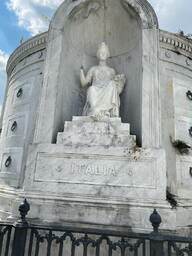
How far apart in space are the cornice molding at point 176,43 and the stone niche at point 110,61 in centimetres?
125

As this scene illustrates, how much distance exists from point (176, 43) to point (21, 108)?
513 cm

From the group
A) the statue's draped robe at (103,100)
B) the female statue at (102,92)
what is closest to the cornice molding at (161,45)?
the female statue at (102,92)

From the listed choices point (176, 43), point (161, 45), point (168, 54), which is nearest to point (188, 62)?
point (176, 43)

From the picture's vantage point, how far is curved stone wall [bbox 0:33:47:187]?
6.73 meters

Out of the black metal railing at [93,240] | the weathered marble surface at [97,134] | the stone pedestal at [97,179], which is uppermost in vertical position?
the weathered marble surface at [97,134]

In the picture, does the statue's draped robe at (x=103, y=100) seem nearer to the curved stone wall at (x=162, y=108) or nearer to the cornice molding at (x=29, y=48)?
the curved stone wall at (x=162, y=108)

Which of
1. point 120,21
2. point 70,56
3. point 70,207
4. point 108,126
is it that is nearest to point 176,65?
point 120,21

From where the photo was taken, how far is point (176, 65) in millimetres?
6918

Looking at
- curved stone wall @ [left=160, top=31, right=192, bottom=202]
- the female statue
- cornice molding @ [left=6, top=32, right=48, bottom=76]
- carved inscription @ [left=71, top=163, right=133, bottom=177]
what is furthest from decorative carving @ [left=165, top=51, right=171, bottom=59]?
carved inscription @ [left=71, top=163, right=133, bottom=177]

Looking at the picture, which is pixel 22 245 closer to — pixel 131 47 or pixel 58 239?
pixel 58 239

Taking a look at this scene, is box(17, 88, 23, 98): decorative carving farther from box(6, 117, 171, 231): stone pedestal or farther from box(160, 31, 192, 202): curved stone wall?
box(160, 31, 192, 202): curved stone wall

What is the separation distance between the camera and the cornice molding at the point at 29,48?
24.6ft

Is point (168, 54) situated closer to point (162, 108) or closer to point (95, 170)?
point (162, 108)

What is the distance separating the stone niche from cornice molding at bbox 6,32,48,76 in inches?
59.9
